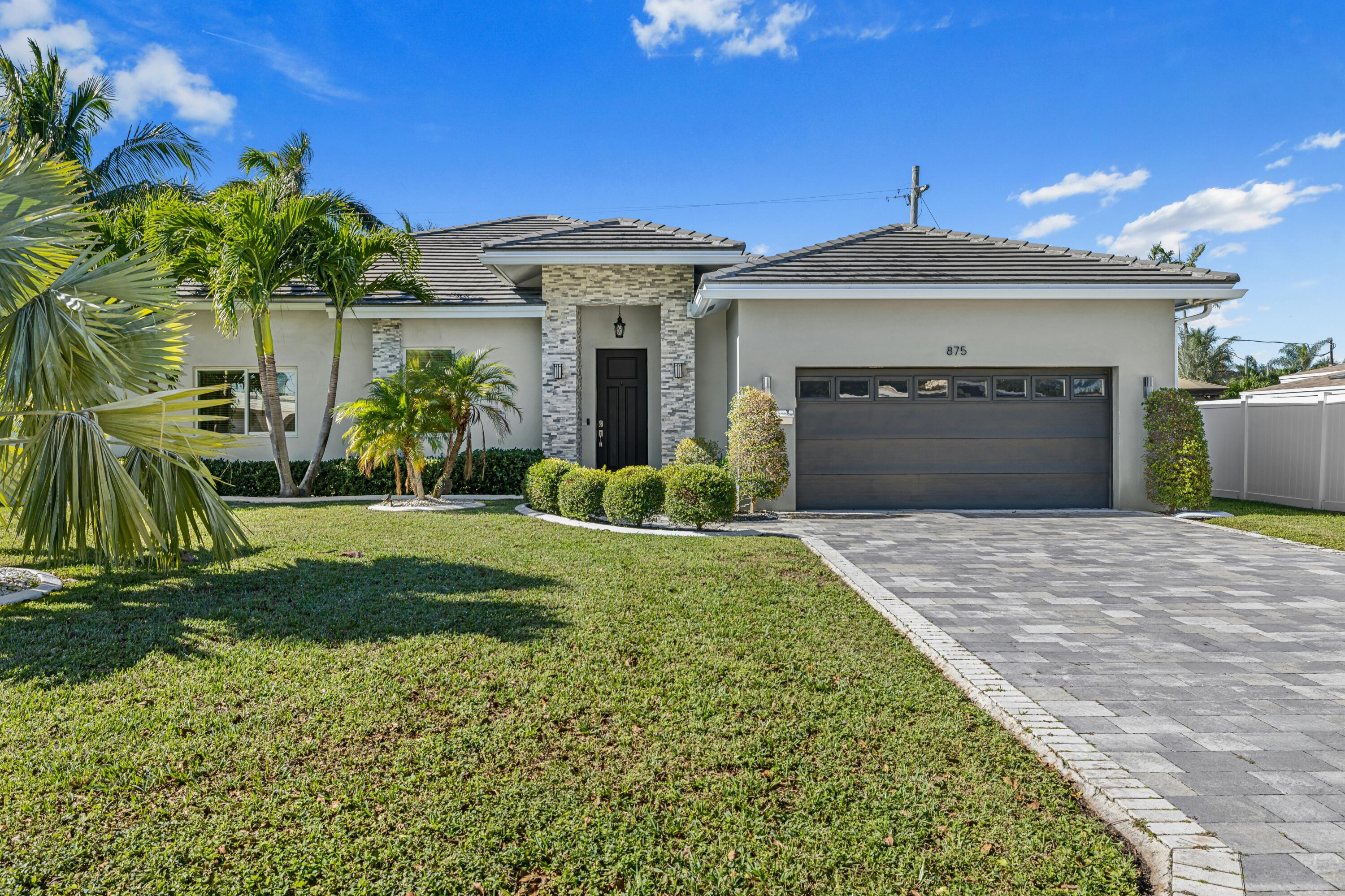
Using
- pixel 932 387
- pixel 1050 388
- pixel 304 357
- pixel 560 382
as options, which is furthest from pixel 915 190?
pixel 304 357

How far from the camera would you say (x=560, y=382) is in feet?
46.6

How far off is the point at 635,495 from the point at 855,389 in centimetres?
482

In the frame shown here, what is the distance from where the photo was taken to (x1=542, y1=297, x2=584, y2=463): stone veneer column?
46.5 ft

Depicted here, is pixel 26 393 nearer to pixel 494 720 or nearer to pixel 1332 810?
pixel 494 720

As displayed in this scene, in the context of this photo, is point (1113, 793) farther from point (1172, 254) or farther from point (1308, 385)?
point (1172, 254)

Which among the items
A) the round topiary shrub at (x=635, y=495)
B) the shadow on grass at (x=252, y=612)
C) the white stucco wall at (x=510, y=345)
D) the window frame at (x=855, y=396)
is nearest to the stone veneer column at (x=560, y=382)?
the white stucco wall at (x=510, y=345)

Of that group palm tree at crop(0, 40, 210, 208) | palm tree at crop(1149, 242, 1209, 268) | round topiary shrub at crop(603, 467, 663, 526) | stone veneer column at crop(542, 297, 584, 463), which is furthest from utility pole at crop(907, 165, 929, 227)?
palm tree at crop(0, 40, 210, 208)

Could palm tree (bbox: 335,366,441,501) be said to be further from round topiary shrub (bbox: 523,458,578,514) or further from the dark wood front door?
the dark wood front door

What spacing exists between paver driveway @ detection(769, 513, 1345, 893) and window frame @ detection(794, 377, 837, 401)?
10.9 ft

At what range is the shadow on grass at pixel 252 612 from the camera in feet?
16.2

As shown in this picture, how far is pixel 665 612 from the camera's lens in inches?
234

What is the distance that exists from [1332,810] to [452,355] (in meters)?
14.1

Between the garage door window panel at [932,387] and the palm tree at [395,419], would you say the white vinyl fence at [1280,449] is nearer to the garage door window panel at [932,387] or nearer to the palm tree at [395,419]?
the garage door window panel at [932,387]

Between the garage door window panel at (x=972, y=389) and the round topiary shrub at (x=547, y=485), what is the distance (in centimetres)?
672
